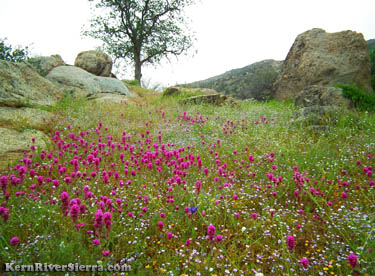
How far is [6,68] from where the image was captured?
8.24m

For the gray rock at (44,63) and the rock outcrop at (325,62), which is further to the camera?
the gray rock at (44,63)

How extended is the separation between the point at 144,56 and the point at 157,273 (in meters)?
23.2

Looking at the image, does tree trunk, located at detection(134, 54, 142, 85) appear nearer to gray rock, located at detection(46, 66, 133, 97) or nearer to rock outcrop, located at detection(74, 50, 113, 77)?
rock outcrop, located at detection(74, 50, 113, 77)

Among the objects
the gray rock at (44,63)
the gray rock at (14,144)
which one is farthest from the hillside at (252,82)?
the gray rock at (14,144)

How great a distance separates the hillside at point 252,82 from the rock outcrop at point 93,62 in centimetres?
741

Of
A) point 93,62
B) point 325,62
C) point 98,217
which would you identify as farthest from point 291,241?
point 93,62

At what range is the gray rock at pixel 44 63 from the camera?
12.9 meters

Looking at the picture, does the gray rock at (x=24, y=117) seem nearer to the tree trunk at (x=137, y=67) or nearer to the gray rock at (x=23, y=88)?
the gray rock at (x=23, y=88)

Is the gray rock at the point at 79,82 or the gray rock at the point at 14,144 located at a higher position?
the gray rock at the point at 79,82

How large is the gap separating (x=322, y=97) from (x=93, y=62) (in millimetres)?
16293

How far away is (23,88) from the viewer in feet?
27.6

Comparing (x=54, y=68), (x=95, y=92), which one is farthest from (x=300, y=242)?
(x=54, y=68)

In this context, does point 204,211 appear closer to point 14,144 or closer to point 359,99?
point 14,144

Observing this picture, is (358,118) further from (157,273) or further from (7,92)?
(7,92)
